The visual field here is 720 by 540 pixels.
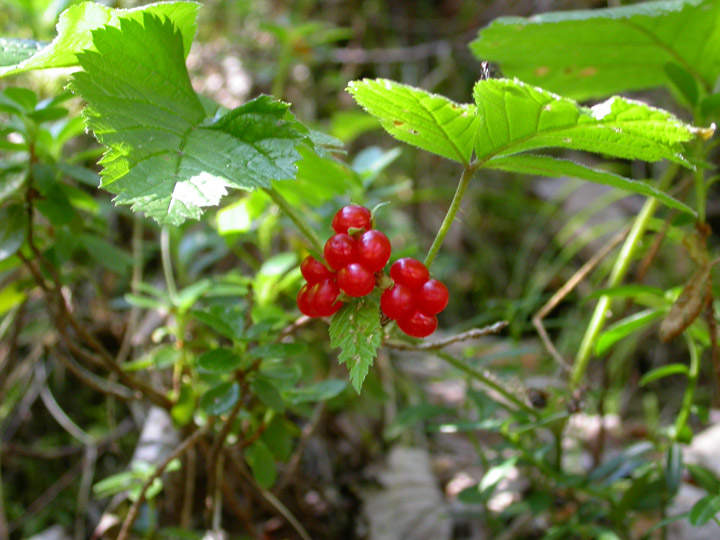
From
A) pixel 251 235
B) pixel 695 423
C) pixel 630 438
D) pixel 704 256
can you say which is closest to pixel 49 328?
pixel 251 235

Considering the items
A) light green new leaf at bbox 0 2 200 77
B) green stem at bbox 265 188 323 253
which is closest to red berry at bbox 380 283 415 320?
green stem at bbox 265 188 323 253

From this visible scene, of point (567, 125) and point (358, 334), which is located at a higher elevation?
point (567, 125)

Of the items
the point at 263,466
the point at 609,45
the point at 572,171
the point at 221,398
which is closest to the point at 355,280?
the point at 572,171

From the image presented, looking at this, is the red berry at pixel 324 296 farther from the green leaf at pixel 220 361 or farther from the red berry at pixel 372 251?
the green leaf at pixel 220 361

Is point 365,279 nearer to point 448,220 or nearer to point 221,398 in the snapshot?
point 448,220

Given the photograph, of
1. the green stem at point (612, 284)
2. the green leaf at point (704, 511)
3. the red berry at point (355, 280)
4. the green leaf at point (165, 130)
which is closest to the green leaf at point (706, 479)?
the green leaf at point (704, 511)

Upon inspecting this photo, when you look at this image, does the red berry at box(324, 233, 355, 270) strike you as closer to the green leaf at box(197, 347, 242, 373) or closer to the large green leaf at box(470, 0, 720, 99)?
the green leaf at box(197, 347, 242, 373)
